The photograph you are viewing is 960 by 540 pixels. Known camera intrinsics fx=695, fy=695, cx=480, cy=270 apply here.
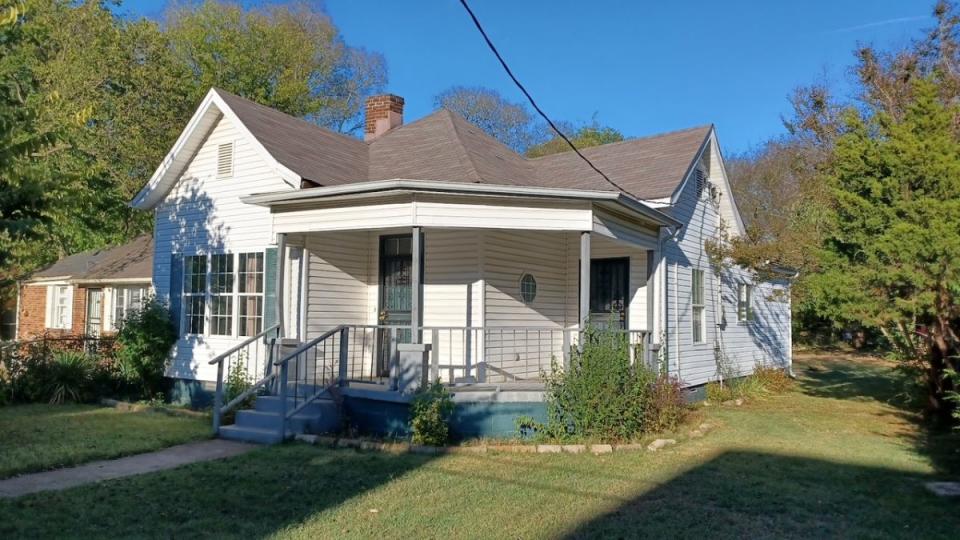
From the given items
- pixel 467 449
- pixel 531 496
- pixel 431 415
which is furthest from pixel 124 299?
pixel 531 496

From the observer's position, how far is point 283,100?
1138 inches

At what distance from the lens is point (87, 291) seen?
1961 centimetres

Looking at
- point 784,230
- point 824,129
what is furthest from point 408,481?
point 824,129

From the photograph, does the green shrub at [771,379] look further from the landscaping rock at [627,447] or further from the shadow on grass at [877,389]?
the landscaping rock at [627,447]

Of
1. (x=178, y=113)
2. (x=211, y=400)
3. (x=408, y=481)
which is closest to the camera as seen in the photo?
(x=408, y=481)

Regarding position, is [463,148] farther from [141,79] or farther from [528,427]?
[141,79]

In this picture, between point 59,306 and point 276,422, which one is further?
point 59,306

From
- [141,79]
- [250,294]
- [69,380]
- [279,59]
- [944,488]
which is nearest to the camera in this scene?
[944,488]

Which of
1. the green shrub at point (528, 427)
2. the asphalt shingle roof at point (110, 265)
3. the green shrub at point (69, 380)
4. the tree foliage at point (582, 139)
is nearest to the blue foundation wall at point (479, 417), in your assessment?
the green shrub at point (528, 427)

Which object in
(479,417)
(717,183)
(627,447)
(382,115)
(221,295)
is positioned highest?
(382,115)

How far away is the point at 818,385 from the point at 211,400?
14.2 meters

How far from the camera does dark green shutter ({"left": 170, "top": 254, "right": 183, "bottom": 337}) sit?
42.7ft

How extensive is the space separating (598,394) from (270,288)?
5.73 metres

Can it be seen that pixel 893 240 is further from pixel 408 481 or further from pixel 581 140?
pixel 581 140
